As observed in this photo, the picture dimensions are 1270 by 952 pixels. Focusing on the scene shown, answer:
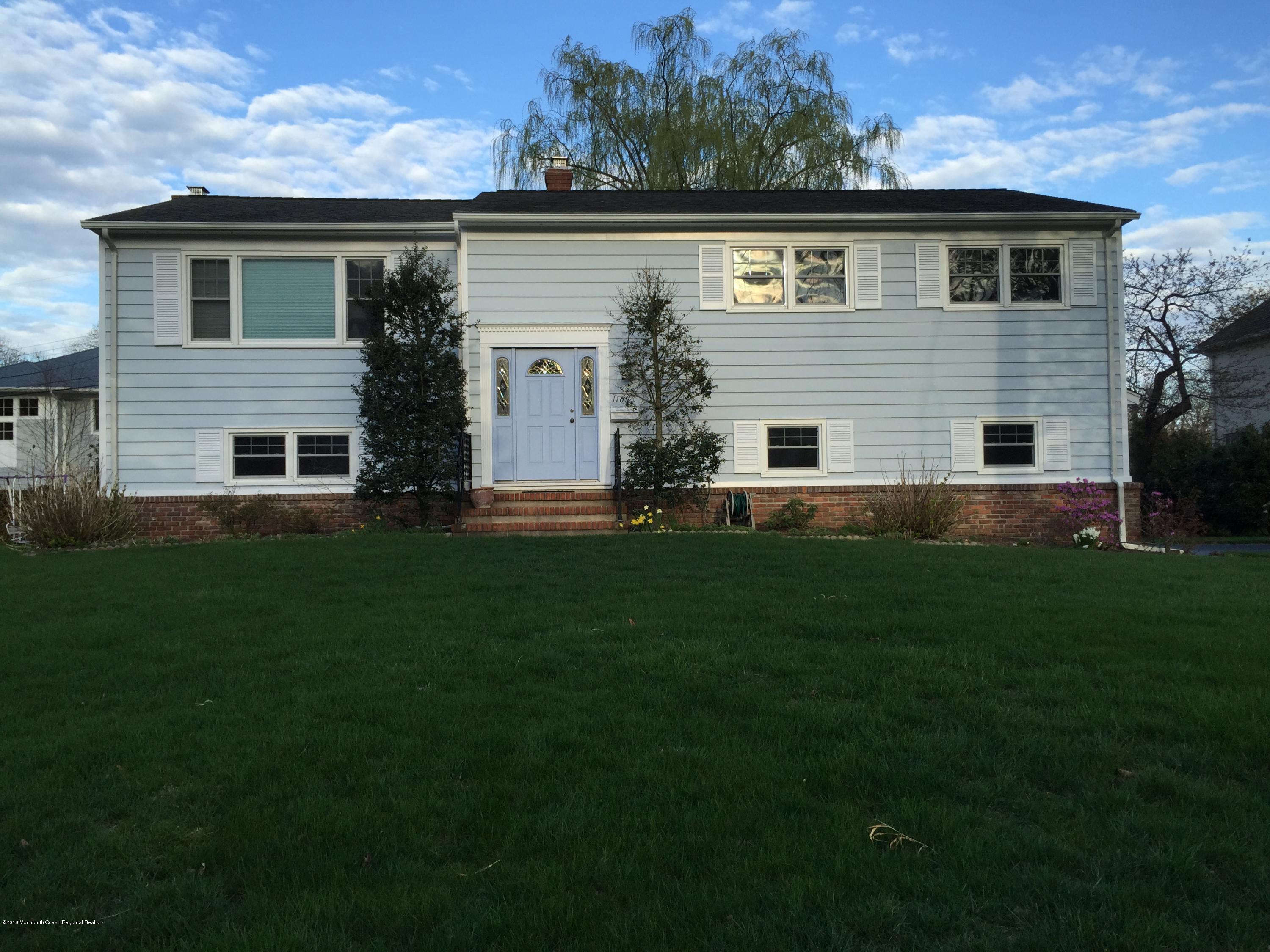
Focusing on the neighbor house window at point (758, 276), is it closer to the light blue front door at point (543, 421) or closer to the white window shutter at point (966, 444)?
the light blue front door at point (543, 421)

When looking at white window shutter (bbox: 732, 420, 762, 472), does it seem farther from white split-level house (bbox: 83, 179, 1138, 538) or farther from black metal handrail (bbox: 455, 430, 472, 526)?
black metal handrail (bbox: 455, 430, 472, 526)

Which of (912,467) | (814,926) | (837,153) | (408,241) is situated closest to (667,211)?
(408,241)

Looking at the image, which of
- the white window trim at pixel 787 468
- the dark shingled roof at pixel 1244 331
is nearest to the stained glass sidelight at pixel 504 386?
the white window trim at pixel 787 468

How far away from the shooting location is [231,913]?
2500 millimetres

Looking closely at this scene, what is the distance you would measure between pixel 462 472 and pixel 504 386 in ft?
5.10

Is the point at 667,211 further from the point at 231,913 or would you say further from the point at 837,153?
the point at 231,913

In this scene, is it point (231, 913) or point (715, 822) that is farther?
point (715, 822)

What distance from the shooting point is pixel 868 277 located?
13773 mm

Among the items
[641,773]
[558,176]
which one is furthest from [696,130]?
[641,773]

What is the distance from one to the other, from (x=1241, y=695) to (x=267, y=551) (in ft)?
27.9

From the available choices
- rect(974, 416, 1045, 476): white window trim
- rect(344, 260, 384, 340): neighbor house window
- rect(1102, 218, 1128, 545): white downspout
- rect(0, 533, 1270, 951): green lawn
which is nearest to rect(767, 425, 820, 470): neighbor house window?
rect(974, 416, 1045, 476): white window trim

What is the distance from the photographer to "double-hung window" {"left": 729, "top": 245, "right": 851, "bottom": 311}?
13781 millimetres

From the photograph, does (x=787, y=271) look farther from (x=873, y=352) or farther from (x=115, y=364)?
(x=115, y=364)

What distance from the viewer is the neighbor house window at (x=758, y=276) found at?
13789mm
